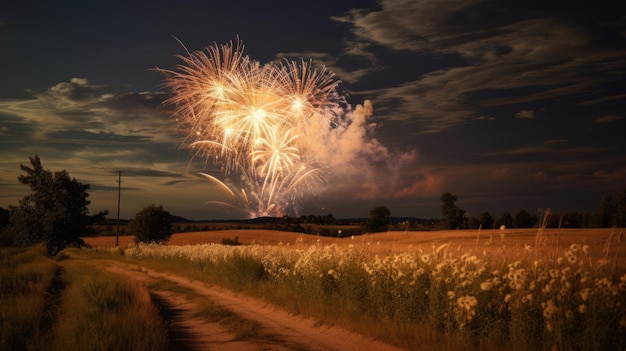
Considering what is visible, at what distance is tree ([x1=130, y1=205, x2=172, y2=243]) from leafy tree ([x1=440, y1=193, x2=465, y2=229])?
138ft

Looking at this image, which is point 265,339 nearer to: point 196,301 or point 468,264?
point 468,264

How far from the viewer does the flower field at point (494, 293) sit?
864 cm

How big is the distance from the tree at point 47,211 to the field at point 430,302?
106ft

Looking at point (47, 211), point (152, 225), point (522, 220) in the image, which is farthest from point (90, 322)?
point (522, 220)

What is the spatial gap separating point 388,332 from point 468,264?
7.97 ft

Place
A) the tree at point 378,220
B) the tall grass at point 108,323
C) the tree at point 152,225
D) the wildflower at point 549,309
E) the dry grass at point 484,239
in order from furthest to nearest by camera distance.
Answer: the tree at point 378,220 → the tree at point 152,225 → the dry grass at point 484,239 → the tall grass at point 108,323 → the wildflower at point 549,309

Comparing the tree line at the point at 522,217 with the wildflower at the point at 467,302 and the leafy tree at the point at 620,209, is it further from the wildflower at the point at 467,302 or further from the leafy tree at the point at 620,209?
the wildflower at the point at 467,302

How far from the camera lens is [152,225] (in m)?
70.5

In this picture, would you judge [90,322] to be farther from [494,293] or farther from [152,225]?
[152,225]

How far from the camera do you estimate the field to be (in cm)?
887

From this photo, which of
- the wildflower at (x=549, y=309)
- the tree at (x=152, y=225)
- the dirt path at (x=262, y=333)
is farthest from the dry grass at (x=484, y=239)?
the tree at (x=152, y=225)

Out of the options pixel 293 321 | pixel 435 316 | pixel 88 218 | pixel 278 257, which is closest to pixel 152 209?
pixel 88 218

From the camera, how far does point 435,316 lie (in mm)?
11328

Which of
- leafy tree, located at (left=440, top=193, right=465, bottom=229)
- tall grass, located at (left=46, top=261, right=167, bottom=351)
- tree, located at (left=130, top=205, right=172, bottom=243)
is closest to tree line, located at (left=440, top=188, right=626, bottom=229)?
leafy tree, located at (left=440, top=193, right=465, bottom=229)
